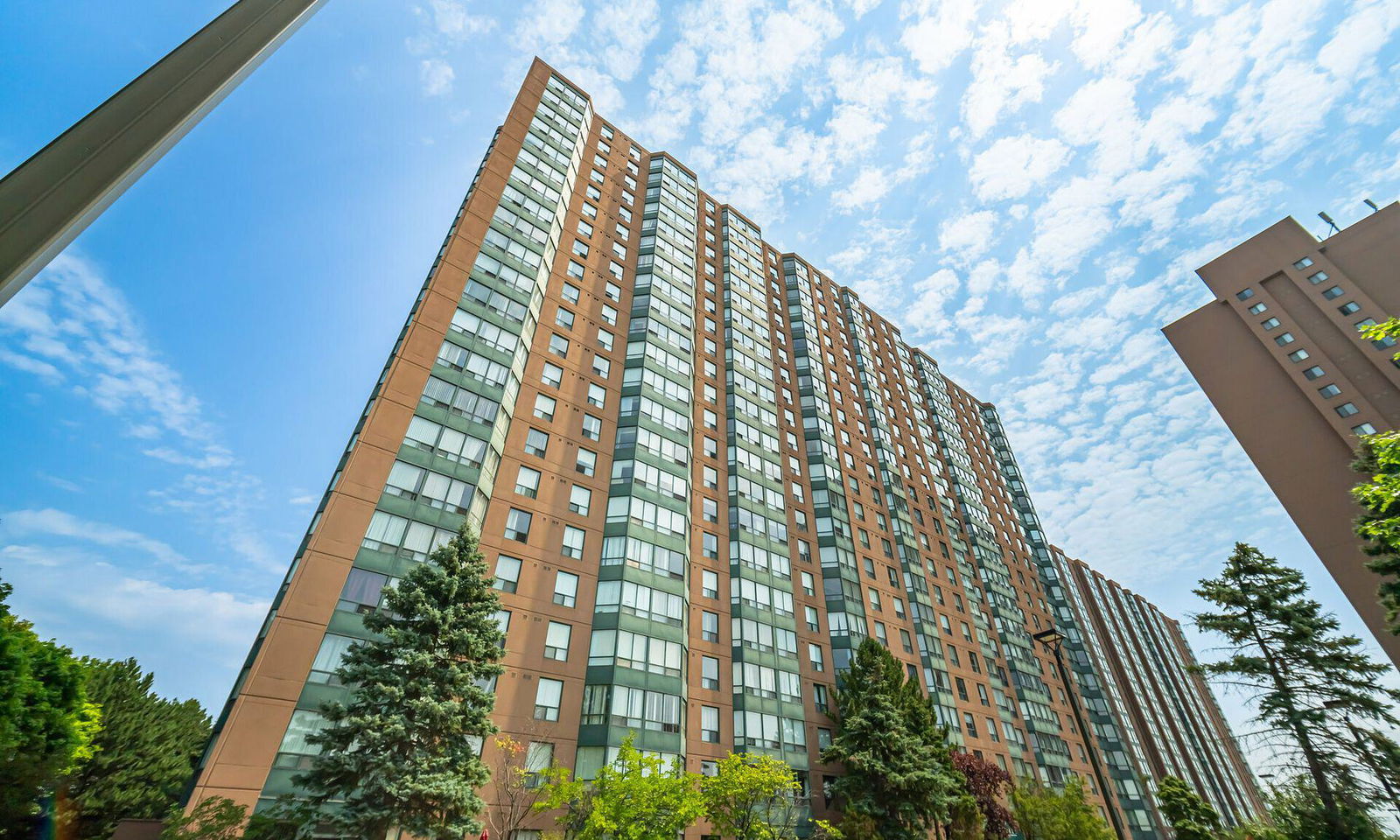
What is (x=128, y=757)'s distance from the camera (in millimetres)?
35438

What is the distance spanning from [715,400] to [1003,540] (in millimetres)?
47276

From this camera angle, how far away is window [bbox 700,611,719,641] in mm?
37500

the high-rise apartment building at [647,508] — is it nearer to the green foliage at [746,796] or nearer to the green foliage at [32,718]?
the green foliage at [746,796]

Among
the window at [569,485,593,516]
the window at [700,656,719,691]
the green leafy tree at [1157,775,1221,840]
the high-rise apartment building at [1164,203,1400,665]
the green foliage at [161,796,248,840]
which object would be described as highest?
the high-rise apartment building at [1164,203,1400,665]

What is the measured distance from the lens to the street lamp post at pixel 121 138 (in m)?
2.44

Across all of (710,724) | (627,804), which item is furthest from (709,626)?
(627,804)

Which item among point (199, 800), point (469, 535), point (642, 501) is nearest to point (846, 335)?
point (642, 501)

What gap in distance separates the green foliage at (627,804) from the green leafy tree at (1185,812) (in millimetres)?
52785

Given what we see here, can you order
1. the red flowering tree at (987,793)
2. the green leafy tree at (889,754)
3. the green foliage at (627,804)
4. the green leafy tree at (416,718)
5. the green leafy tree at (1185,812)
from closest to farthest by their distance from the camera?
the green leafy tree at (416,718), the green foliage at (627,804), the green leafy tree at (889,754), the red flowering tree at (987,793), the green leafy tree at (1185,812)

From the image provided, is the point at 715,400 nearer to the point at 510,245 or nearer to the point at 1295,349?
the point at 510,245

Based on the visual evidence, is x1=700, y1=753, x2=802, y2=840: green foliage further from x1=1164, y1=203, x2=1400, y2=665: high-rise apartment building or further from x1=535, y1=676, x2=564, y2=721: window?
x1=1164, y1=203, x2=1400, y2=665: high-rise apartment building

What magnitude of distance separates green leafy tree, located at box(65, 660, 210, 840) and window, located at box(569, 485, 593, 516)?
85.2ft

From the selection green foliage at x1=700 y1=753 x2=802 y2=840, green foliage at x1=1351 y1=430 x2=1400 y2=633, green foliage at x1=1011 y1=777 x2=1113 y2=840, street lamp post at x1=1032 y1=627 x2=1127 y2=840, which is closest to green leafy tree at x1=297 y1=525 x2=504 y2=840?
green foliage at x1=700 y1=753 x2=802 y2=840

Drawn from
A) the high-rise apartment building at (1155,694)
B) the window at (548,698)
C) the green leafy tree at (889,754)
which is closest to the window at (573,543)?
the window at (548,698)
